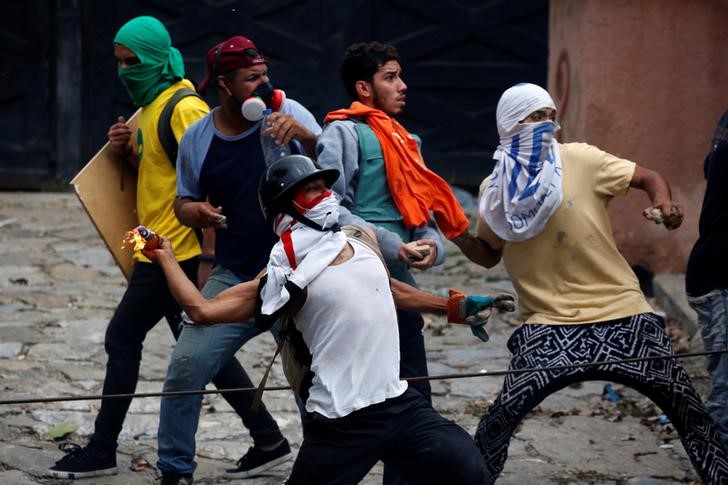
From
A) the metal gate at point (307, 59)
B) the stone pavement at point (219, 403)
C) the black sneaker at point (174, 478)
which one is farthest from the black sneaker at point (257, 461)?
the metal gate at point (307, 59)

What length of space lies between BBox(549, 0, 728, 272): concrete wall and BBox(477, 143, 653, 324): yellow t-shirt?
13.1 ft

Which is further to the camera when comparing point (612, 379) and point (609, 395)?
point (609, 395)

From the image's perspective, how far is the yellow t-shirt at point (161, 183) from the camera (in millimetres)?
5883

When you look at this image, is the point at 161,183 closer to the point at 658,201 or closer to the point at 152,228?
the point at 152,228

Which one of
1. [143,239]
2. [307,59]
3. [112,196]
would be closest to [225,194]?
[112,196]

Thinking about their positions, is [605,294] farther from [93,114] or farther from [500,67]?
[93,114]

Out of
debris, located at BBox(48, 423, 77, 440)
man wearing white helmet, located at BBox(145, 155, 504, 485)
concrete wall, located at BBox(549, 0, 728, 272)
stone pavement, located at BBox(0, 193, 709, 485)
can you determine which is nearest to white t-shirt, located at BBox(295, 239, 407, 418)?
man wearing white helmet, located at BBox(145, 155, 504, 485)

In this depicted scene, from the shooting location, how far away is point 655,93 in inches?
360

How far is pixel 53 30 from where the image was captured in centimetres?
1263

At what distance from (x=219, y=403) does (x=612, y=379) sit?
8.67 ft

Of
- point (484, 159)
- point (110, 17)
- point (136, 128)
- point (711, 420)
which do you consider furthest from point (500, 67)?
point (711, 420)

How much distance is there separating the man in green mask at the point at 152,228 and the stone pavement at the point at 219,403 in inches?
7.0

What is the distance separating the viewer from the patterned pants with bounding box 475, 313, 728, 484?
5070 millimetres

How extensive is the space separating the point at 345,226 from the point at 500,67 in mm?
8213
